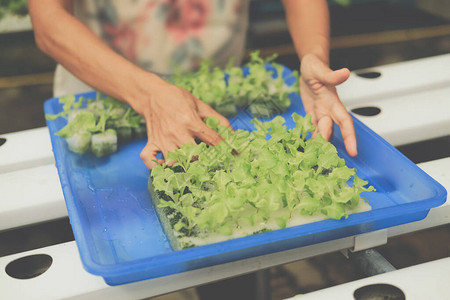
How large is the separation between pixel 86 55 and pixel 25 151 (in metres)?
0.33

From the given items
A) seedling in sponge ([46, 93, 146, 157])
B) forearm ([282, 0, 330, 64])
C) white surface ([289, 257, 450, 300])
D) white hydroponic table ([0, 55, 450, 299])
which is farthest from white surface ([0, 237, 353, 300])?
forearm ([282, 0, 330, 64])

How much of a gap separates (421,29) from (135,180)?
513 cm

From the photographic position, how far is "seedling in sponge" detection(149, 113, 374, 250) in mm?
1015

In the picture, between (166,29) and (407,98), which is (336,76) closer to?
(407,98)

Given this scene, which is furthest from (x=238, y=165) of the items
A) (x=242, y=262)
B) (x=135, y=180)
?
(x=135, y=180)

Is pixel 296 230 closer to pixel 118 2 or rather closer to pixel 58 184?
pixel 58 184

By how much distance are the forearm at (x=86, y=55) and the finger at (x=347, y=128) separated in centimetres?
50

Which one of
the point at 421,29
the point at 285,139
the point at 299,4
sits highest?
the point at 299,4

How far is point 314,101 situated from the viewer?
154 cm

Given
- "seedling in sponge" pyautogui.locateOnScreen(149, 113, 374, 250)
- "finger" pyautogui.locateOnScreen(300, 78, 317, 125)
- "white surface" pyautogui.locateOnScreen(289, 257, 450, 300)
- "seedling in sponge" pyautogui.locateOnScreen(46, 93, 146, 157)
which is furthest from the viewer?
"finger" pyautogui.locateOnScreen(300, 78, 317, 125)

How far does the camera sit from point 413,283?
0.93 m

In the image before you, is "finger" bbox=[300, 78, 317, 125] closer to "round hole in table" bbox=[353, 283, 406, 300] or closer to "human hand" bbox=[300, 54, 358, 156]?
"human hand" bbox=[300, 54, 358, 156]

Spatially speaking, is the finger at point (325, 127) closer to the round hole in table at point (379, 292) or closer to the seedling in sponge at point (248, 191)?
the seedling in sponge at point (248, 191)

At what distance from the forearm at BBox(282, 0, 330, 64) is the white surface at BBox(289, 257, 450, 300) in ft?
2.85
